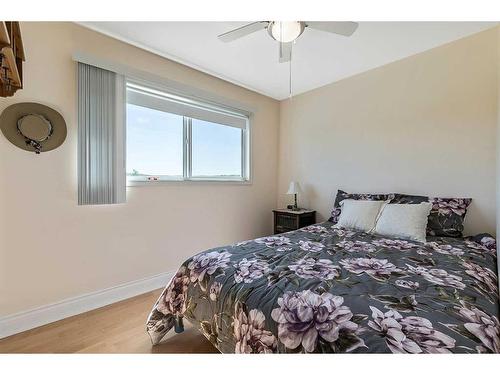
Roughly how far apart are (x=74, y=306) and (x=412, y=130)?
137 inches

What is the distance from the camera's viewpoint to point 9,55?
806 millimetres

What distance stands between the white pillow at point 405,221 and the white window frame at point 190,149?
1722 millimetres

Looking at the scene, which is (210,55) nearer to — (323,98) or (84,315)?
(323,98)

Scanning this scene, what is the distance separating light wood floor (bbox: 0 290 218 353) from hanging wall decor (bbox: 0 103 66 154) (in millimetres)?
1308

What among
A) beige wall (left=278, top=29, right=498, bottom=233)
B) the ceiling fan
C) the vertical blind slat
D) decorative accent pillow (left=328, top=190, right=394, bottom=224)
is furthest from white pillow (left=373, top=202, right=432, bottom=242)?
the vertical blind slat

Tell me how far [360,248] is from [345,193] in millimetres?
1199

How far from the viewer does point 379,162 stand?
103 inches

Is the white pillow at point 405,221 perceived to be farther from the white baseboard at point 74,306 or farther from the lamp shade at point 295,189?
the white baseboard at point 74,306

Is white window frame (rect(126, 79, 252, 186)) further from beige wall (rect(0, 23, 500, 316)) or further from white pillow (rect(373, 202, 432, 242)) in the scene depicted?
white pillow (rect(373, 202, 432, 242))

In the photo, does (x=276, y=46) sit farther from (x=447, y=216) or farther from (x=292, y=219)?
(x=447, y=216)

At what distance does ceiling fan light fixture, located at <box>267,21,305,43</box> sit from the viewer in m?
1.59

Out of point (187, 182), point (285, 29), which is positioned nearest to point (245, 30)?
point (285, 29)
